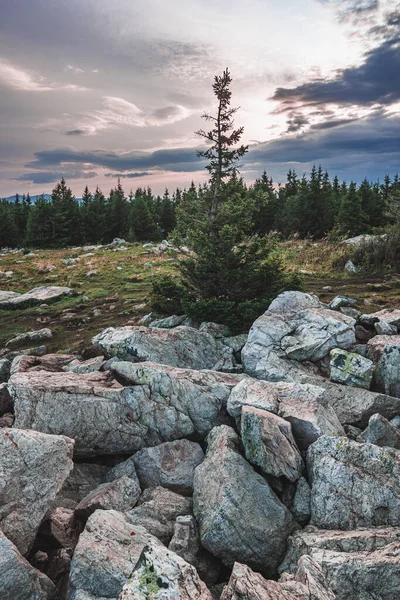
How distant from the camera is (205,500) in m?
6.69

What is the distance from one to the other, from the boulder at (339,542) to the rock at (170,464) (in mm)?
2380

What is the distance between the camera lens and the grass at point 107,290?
702 inches

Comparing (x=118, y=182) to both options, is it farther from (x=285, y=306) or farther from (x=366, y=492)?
(x=366, y=492)

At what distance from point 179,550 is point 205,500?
947 mm

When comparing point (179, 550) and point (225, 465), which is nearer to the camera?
point (179, 550)

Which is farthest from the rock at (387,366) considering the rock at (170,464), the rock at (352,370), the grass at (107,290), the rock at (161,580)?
the rock at (161,580)

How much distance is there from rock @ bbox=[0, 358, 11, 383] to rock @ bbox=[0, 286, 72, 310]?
11816mm

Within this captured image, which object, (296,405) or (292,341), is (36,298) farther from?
(296,405)

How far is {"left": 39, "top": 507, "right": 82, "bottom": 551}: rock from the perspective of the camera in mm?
6125

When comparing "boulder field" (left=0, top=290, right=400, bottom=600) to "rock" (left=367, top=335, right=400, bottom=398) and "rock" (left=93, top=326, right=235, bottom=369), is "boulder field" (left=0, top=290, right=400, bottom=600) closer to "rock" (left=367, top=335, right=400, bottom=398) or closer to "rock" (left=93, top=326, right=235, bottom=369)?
"rock" (left=367, top=335, right=400, bottom=398)

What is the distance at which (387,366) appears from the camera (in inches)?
423

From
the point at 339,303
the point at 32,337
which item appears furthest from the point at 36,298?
the point at 339,303

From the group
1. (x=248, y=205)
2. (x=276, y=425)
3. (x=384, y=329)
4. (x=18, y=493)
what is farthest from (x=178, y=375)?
(x=248, y=205)

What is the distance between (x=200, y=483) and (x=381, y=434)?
4458 millimetres
